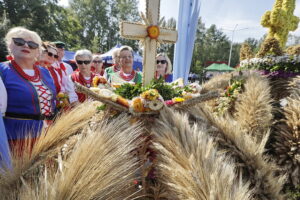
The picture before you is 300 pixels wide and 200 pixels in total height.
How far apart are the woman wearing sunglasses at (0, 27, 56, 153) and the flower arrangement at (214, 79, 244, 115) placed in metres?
1.27

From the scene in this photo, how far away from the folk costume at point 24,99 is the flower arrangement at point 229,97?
4.12ft

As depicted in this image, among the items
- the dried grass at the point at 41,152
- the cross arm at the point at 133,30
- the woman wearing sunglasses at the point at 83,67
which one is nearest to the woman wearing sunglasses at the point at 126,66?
the woman wearing sunglasses at the point at 83,67

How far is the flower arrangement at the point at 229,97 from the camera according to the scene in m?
1.27

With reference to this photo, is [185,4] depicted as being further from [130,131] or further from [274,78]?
[130,131]

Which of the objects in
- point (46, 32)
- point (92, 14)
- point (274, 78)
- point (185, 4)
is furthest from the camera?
point (92, 14)

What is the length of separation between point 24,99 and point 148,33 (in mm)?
1081

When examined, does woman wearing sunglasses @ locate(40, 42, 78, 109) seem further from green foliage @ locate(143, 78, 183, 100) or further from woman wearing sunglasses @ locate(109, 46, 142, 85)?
green foliage @ locate(143, 78, 183, 100)

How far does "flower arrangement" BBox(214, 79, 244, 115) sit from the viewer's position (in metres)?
1.27

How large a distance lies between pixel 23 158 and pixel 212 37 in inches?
2201

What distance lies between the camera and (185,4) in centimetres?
269

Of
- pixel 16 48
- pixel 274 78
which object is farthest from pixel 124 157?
pixel 274 78

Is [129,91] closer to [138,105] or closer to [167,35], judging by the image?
[138,105]

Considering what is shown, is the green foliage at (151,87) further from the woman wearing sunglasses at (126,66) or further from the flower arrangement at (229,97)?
the woman wearing sunglasses at (126,66)

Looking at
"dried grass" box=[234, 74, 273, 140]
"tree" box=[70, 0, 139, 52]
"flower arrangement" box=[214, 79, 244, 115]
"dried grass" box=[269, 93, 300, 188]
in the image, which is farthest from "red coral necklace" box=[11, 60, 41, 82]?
"tree" box=[70, 0, 139, 52]
